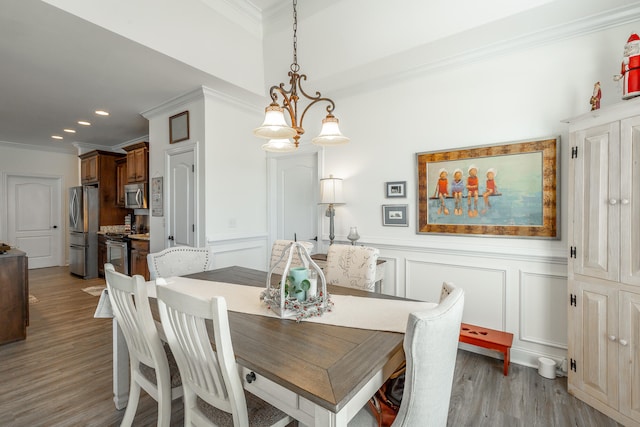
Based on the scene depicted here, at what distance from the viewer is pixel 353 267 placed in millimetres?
2182

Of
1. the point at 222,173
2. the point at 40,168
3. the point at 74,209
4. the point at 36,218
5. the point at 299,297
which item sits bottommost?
the point at 299,297

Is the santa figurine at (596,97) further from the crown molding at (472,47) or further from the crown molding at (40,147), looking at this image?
the crown molding at (40,147)

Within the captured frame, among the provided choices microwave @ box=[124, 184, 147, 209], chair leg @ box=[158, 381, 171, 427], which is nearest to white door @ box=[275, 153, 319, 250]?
microwave @ box=[124, 184, 147, 209]

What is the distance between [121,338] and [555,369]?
316cm

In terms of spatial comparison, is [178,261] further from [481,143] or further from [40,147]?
[40,147]

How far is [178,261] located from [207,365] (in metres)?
1.59

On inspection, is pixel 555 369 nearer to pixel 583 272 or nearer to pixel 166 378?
pixel 583 272

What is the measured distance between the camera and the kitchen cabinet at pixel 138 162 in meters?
4.65

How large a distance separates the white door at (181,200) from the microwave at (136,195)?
4.02 ft

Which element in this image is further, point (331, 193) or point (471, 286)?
point (331, 193)

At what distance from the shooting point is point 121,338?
1.95 meters

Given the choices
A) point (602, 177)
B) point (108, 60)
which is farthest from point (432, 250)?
point (108, 60)

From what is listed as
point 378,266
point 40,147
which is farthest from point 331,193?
point 40,147

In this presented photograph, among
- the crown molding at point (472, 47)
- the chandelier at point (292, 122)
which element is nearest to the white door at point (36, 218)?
the crown molding at point (472, 47)
